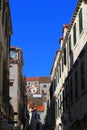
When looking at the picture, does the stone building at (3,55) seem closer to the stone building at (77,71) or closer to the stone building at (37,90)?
the stone building at (77,71)

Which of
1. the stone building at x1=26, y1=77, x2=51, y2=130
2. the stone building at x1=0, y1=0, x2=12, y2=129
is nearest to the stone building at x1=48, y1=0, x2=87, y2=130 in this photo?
the stone building at x1=0, y1=0, x2=12, y2=129

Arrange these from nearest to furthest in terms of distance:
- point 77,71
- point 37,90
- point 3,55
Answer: point 3,55, point 77,71, point 37,90

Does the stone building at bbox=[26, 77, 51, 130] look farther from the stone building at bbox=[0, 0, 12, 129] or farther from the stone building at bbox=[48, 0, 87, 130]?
the stone building at bbox=[0, 0, 12, 129]

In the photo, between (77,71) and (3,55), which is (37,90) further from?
(3,55)

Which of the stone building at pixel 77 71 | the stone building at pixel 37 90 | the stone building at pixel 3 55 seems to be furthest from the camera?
the stone building at pixel 37 90

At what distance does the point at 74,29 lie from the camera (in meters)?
31.6

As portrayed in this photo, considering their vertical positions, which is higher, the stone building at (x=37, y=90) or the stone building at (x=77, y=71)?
the stone building at (x=37, y=90)

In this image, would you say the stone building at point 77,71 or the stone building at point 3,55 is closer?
the stone building at point 3,55

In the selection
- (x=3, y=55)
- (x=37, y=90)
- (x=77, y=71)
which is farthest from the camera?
(x=37, y=90)

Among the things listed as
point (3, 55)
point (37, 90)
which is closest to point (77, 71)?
point (3, 55)

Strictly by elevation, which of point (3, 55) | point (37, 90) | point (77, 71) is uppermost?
point (37, 90)

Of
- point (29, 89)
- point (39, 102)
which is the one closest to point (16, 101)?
point (39, 102)

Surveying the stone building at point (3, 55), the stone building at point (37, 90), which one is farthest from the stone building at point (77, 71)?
the stone building at point (37, 90)

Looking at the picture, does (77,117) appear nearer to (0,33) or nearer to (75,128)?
(75,128)
